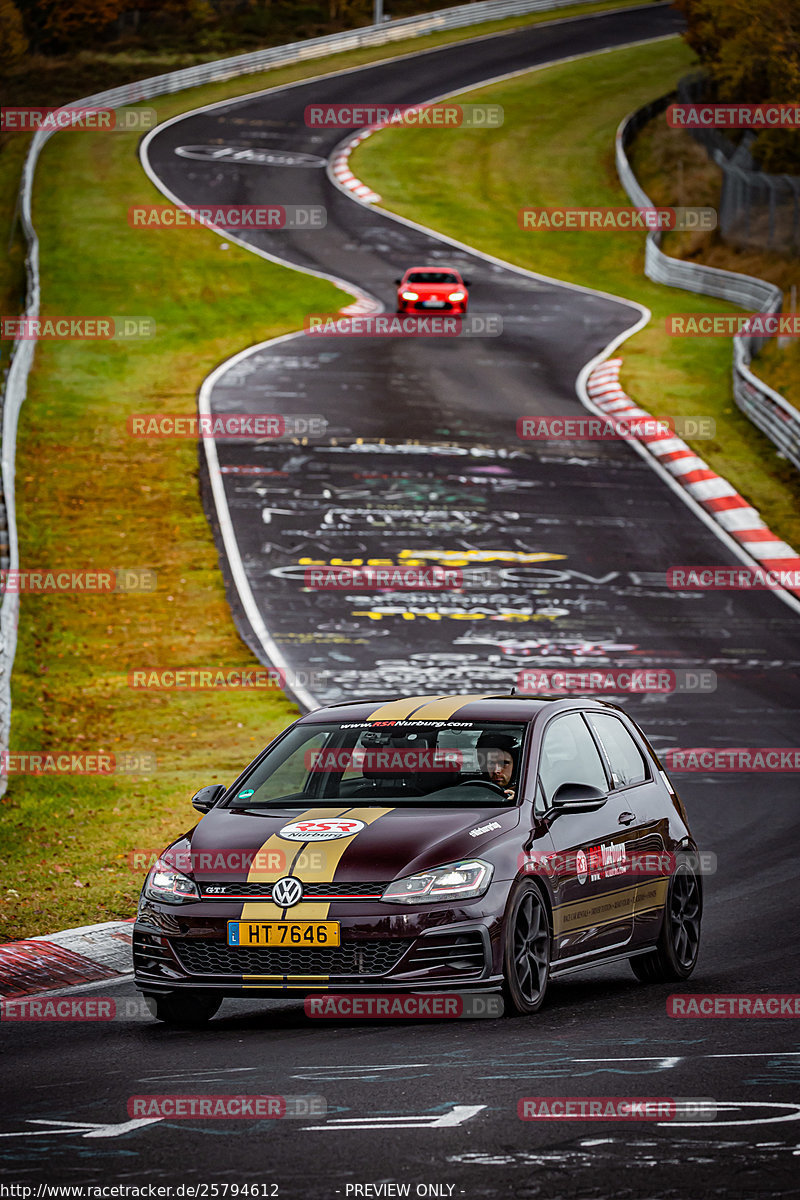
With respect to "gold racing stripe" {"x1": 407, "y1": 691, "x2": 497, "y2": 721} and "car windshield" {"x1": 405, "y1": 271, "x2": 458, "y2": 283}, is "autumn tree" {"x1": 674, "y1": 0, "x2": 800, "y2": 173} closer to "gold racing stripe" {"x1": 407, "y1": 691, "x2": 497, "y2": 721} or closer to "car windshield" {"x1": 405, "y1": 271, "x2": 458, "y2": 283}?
"car windshield" {"x1": 405, "y1": 271, "x2": 458, "y2": 283}

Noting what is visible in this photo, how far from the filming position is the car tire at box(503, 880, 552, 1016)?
8.34m

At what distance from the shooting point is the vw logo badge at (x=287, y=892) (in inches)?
325

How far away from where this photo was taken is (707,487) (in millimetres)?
29469

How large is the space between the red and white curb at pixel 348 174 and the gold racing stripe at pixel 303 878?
51.1m

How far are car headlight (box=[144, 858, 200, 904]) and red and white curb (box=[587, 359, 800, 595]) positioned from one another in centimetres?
1707

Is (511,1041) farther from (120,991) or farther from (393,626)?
(393,626)

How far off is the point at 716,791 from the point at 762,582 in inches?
375

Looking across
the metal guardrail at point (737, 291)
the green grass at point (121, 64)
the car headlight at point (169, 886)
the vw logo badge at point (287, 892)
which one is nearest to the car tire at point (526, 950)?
the vw logo badge at point (287, 892)

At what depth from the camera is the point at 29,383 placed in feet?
119

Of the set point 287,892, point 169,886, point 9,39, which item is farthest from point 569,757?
point 9,39

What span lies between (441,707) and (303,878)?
1.68 m

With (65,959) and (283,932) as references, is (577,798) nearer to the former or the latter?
(283,932)

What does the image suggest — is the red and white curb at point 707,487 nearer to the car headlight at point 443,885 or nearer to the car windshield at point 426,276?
the car windshield at point 426,276

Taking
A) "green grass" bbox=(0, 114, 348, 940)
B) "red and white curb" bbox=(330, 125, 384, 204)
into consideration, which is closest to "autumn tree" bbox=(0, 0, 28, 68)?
"red and white curb" bbox=(330, 125, 384, 204)
